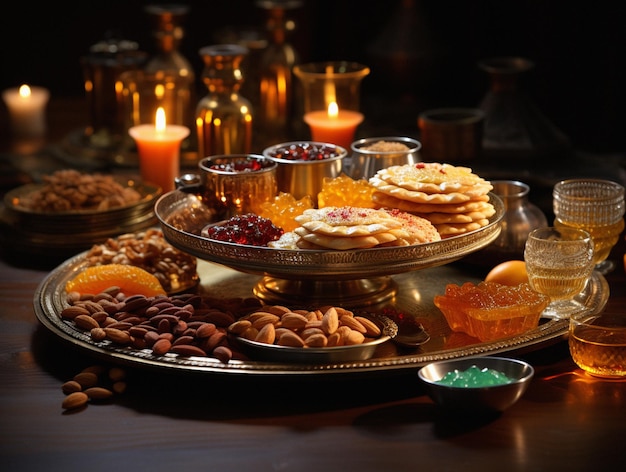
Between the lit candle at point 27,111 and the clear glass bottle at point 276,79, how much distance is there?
0.87 m

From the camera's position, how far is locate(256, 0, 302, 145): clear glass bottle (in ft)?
12.2

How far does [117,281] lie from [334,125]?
91 centimetres

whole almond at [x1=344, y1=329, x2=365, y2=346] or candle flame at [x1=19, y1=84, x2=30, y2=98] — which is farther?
candle flame at [x1=19, y1=84, x2=30, y2=98]

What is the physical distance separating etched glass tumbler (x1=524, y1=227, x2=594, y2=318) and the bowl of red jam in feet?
1.10

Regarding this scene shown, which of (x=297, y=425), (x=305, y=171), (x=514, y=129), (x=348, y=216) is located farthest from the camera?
(x=514, y=129)

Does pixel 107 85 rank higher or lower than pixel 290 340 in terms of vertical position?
higher

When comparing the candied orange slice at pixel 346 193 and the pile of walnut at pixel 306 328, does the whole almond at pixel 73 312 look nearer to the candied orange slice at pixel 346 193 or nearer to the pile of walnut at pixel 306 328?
the pile of walnut at pixel 306 328

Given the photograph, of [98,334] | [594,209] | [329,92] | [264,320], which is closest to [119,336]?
[98,334]

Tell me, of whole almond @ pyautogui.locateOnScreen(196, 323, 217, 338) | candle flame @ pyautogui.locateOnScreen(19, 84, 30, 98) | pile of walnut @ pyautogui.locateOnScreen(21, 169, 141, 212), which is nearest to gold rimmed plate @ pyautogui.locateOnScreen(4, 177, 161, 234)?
pile of walnut @ pyautogui.locateOnScreen(21, 169, 141, 212)

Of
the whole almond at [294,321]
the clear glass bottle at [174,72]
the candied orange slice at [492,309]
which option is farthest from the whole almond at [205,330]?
the clear glass bottle at [174,72]

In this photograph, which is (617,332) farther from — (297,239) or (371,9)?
(371,9)

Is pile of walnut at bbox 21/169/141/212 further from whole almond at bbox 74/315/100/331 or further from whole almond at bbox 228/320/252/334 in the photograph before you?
whole almond at bbox 228/320/252/334

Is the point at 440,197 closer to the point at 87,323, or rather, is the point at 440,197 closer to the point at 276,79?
the point at 87,323

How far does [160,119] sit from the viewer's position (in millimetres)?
3121
